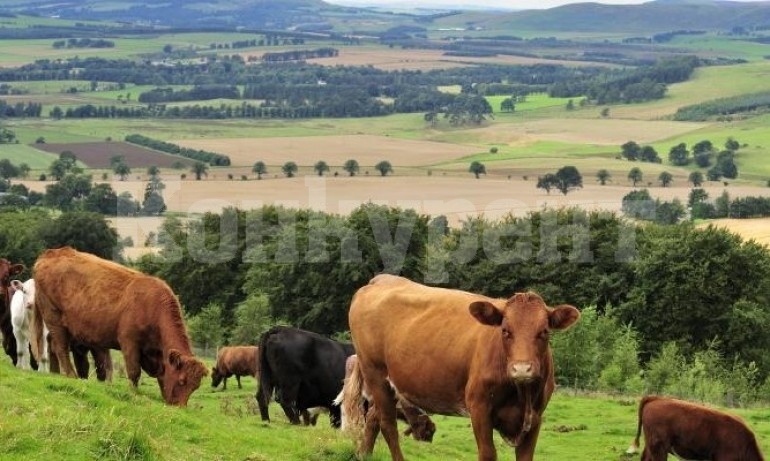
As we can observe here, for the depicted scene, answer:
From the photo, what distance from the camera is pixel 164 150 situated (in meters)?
162

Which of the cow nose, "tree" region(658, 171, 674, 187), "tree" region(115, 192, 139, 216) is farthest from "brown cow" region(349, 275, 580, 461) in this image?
"tree" region(658, 171, 674, 187)

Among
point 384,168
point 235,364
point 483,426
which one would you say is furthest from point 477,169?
point 483,426

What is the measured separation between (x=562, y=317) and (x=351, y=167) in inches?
5021

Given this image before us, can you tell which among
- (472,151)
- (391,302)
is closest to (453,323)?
(391,302)

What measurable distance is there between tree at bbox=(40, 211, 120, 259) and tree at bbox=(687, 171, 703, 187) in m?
70.8

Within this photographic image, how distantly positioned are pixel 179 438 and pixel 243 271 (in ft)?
159

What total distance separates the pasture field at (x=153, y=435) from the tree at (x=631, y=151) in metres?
133

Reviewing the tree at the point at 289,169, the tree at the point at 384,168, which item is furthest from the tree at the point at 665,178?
the tree at the point at 289,169

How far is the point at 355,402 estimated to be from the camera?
1513 cm

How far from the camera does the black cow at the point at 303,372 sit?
20.6m

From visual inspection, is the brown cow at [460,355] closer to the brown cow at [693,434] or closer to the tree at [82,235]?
the brown cow at [693,434]

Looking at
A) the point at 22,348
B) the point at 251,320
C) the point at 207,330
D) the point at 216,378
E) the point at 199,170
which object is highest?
the point at 22,348

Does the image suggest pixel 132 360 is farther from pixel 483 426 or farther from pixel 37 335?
pixel 483 426

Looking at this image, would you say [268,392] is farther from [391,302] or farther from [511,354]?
[511,354]
